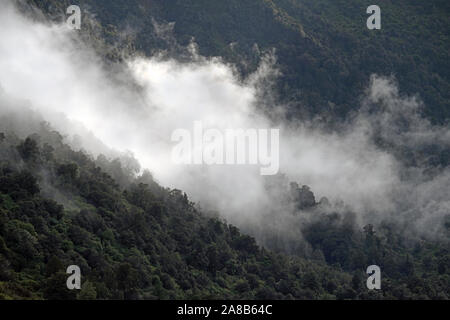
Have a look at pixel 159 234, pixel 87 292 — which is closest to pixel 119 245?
pixel 159 234

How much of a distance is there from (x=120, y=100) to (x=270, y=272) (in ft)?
265

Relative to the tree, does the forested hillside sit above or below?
above

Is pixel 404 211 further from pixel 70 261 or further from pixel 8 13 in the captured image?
pixel 70 261

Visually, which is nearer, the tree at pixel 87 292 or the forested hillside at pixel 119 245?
the tree at pixel 87 292

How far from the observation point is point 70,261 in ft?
274

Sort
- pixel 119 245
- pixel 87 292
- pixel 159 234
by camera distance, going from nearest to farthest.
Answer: pixel 87 292 → pixel 119 245 → pixel 159 234

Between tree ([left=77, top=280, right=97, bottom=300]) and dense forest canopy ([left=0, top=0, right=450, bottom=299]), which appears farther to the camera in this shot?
dense forest canopy ([left=0, top=0, right=450, bottom=299])

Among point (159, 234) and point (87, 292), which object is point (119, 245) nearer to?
point (159, 234)

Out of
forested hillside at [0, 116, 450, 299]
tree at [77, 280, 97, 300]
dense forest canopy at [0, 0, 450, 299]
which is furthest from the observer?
dense forest canopy at [0, 0, 450, 299]

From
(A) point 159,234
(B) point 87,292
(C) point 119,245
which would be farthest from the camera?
(A) point 159,234

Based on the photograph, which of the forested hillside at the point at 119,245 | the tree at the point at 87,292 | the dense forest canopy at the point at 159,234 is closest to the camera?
the tree at the point at 87,292

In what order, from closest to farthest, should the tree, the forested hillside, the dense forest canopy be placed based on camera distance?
the tree → the forested hillside → the dense forest canopy

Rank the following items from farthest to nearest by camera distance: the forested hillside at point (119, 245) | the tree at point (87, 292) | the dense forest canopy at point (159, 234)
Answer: the dense forest canopy at point (159, 234) → the forested hillside at point (119, 245) → the tree at point (87, 292)
